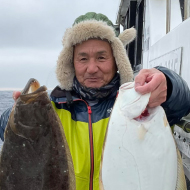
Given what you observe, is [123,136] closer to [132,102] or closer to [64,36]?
[132,102]

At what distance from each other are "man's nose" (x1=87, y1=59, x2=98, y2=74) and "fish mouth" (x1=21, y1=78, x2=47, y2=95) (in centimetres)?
86

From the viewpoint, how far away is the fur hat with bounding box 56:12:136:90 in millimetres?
2574

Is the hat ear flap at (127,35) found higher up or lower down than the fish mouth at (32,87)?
higher up

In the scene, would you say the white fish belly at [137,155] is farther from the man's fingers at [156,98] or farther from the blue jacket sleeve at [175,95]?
the blue jacket sleeve at [175,95]

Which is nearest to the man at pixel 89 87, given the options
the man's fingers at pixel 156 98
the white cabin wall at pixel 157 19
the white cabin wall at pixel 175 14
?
the man's fingers at pixel 156 98

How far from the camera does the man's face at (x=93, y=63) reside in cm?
250

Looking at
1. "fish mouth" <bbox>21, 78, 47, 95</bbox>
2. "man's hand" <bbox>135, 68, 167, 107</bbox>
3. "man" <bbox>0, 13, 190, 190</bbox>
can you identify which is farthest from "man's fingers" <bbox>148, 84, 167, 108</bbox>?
"fish mouth" <bbox>21, 78, 47, 95</bbox>

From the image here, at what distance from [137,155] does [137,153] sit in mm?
10

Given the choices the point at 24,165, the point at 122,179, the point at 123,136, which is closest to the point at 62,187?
the point at 24,165

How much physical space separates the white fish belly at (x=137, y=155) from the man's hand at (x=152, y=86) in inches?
5.6

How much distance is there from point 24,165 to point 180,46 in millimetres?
1947

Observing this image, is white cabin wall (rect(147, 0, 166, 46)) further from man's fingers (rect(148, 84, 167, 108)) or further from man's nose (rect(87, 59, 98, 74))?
man's fingers (rect(148, 84, 167, 108))

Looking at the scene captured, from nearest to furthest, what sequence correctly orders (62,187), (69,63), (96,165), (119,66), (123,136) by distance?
(123,136)
(62,187)
(96,165)
(119,66)
(69,63)

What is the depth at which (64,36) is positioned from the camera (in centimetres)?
284
